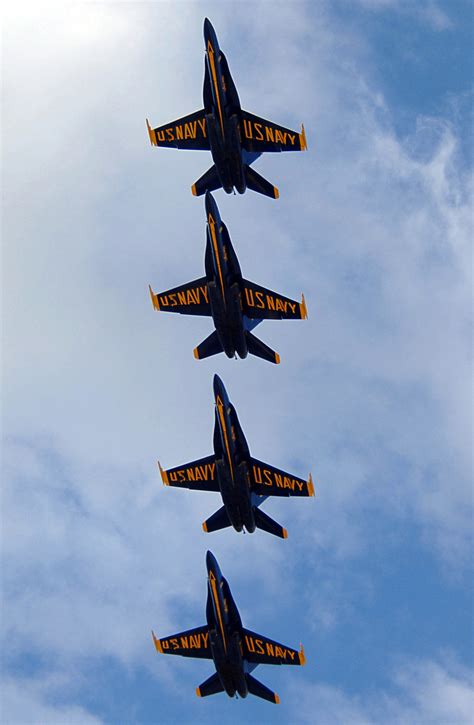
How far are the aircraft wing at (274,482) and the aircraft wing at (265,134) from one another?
24.5 m

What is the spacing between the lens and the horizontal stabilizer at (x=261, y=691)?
4257 inches

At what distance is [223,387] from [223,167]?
54.9 ft

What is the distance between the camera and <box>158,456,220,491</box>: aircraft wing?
4294 inches

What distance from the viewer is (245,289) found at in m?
105

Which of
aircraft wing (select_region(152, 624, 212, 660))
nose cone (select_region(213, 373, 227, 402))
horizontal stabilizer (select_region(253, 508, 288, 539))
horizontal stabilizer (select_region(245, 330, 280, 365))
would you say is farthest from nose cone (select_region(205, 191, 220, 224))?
aircraft wing (select_region(152, 624, 212, 660))

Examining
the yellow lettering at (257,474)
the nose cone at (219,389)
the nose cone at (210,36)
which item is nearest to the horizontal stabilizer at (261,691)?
the yellow lettering at (257,474)

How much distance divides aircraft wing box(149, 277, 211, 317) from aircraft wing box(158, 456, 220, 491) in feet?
39.1

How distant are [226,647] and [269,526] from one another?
10211 mm

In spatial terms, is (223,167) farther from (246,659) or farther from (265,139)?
(246,659)

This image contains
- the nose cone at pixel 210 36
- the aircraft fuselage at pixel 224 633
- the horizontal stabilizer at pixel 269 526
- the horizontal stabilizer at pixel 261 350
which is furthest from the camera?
the horizontal stabilizer at pixel 269 526

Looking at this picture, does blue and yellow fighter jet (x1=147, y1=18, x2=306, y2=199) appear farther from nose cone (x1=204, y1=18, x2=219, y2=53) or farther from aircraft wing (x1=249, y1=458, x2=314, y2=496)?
aircraft wing (x1=249, y1=458, x2=314, y2=496)

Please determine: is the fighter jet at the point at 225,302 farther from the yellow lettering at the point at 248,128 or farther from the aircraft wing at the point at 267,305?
the yellow lettering at the point at 248,128

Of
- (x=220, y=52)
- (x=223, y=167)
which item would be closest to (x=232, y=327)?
(x=223, y=167)

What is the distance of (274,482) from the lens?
353ft
